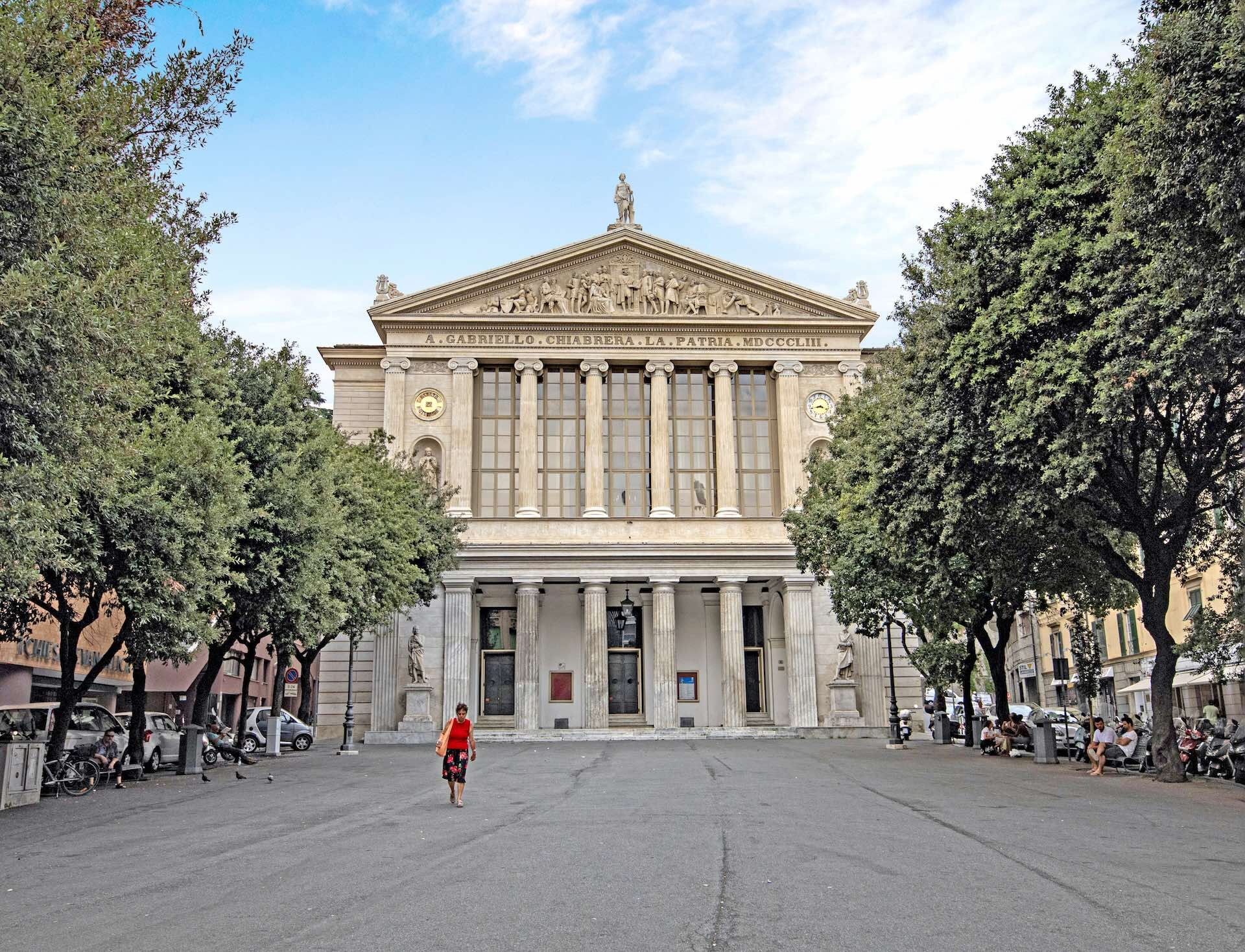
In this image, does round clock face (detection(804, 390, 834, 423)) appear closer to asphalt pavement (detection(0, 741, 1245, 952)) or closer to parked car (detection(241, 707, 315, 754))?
parked car (detection(241, 707, 315, 754))

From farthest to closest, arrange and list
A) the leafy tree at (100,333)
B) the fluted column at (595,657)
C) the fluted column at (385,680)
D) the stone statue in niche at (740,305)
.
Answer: the stone statue in niche at (740,305) < the fluted column at (595,657) < the fluted column at (385,680) < the leafy tree at (100,333)

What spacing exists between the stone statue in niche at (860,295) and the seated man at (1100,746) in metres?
26.5

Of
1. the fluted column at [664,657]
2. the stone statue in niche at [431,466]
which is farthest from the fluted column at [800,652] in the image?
the stone statue in niche at [431,466]

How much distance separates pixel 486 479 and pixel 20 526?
3293 centimetres

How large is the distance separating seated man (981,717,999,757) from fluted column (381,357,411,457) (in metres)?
25.0

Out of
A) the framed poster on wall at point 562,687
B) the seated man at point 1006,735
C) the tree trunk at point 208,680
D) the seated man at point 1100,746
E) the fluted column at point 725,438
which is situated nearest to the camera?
the seated man at point 1100,746

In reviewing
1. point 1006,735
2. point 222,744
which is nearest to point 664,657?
point 1006,735

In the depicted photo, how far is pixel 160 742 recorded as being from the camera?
27.5 m

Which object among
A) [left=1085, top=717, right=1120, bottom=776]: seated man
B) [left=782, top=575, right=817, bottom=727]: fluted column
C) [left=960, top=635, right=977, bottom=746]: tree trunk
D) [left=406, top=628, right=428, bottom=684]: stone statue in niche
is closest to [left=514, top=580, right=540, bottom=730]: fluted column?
[left=406, top=628, right=428, bottom=684]: stone statue in niche

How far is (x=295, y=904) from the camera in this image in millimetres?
8688

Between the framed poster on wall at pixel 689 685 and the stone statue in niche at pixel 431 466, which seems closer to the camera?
the stone statue in niche at pixel 431 466

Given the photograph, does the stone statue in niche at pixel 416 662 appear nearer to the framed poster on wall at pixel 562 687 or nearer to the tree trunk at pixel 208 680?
the framed poster on wall at pixel 562 687

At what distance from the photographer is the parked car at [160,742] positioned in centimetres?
2670

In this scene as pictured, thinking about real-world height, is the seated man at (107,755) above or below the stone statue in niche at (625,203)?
below
